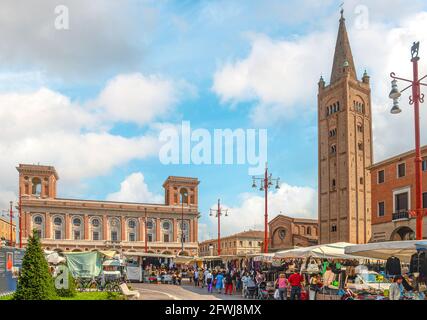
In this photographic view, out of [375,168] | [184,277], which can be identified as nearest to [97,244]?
[184,277]

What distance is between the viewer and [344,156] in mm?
66688

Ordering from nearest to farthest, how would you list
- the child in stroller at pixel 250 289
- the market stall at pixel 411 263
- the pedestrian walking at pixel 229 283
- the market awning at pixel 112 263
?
the market stall at pixel 411 263 < the child in stroller at pixel 250 289 < the pedestrian walking at pixel 229 283 < the market awning at pixel 112 263

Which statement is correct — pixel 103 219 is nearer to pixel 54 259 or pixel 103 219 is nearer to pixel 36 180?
pixel 36 180

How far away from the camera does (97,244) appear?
3516 inches

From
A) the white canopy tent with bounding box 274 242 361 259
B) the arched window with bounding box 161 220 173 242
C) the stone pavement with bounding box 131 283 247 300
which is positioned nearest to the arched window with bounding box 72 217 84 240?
the arched window with bounding box 161 220 173 242

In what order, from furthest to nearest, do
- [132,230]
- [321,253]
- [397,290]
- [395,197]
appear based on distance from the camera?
[132,230]
[395,197]
[321,253]
[397,290]

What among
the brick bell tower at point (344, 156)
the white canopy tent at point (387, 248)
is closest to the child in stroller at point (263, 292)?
the white canopy tent at point (387, 248)

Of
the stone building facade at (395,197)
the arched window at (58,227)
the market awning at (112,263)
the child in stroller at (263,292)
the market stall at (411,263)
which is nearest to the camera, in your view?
the market stall at (411,263)

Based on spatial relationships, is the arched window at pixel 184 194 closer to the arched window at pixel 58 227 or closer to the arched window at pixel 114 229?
the arched window at pixel 114 229

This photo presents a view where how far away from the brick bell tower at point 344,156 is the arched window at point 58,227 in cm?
4801

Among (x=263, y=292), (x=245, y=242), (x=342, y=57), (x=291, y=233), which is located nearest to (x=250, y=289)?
(x=263, y=292)

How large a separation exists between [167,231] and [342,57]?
4735 cm

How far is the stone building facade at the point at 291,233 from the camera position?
77.3m
